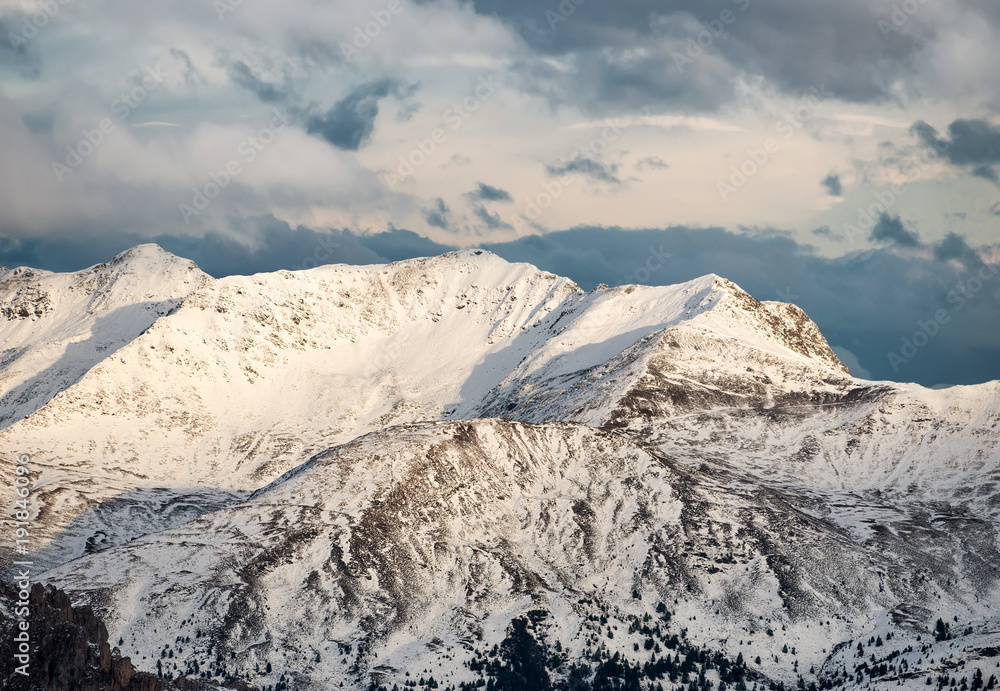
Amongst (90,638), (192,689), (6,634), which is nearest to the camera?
(6,634)

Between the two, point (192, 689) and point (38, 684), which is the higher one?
point (38, 684)

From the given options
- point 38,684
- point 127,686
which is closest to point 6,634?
point 38,684

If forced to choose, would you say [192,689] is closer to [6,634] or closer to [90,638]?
[90,638]

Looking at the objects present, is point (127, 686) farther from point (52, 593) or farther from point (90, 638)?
point (52, 593)

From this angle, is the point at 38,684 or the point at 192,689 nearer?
the point at 38,684

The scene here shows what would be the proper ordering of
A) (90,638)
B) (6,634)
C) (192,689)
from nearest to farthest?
(6,634) < (90,638) < (192,689)

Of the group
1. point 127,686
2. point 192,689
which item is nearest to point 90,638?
point 127,686
